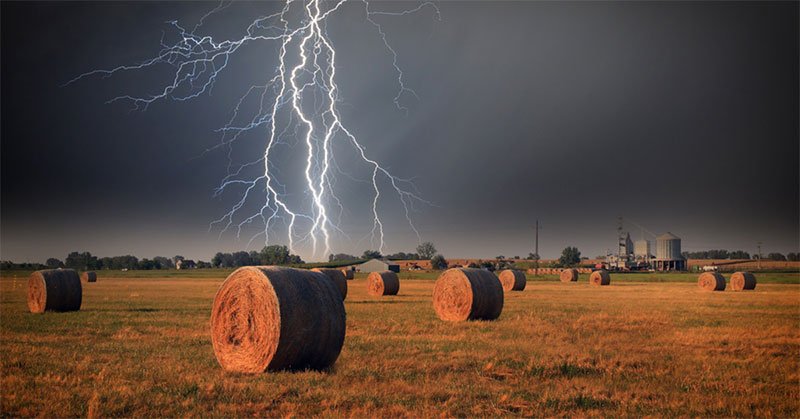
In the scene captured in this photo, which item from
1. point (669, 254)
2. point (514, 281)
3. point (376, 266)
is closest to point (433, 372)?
point (514, 281)

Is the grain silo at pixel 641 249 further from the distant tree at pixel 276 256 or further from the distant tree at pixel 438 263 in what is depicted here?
the distant tree at pixel 276 256

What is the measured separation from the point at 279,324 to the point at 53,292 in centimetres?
1382

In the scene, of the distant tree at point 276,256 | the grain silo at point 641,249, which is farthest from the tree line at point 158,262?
the grain silo at point 641,249

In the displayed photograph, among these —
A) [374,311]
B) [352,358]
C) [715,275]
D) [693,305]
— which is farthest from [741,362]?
[715,275]

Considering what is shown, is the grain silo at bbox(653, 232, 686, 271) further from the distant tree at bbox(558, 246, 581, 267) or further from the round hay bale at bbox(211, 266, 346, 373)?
the round hay bale at bbox(211, 266, 346, 373)

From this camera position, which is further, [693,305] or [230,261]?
[230,261]

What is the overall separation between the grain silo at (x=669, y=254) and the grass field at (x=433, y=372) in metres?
88.7

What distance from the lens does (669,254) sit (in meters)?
102

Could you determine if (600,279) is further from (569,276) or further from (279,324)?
(279,324)

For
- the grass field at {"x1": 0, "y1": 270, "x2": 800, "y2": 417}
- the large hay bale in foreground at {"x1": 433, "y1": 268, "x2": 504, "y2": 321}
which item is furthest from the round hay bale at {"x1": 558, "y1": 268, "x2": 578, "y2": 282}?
the grass field at {"x1": 0, "y1": 270, "x2": 800, "y2": 417}

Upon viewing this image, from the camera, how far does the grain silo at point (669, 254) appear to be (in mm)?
101250

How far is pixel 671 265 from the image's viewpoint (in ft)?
331

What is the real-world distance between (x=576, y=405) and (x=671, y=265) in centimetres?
10057

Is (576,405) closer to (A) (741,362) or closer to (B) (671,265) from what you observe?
(A) (741,362)
